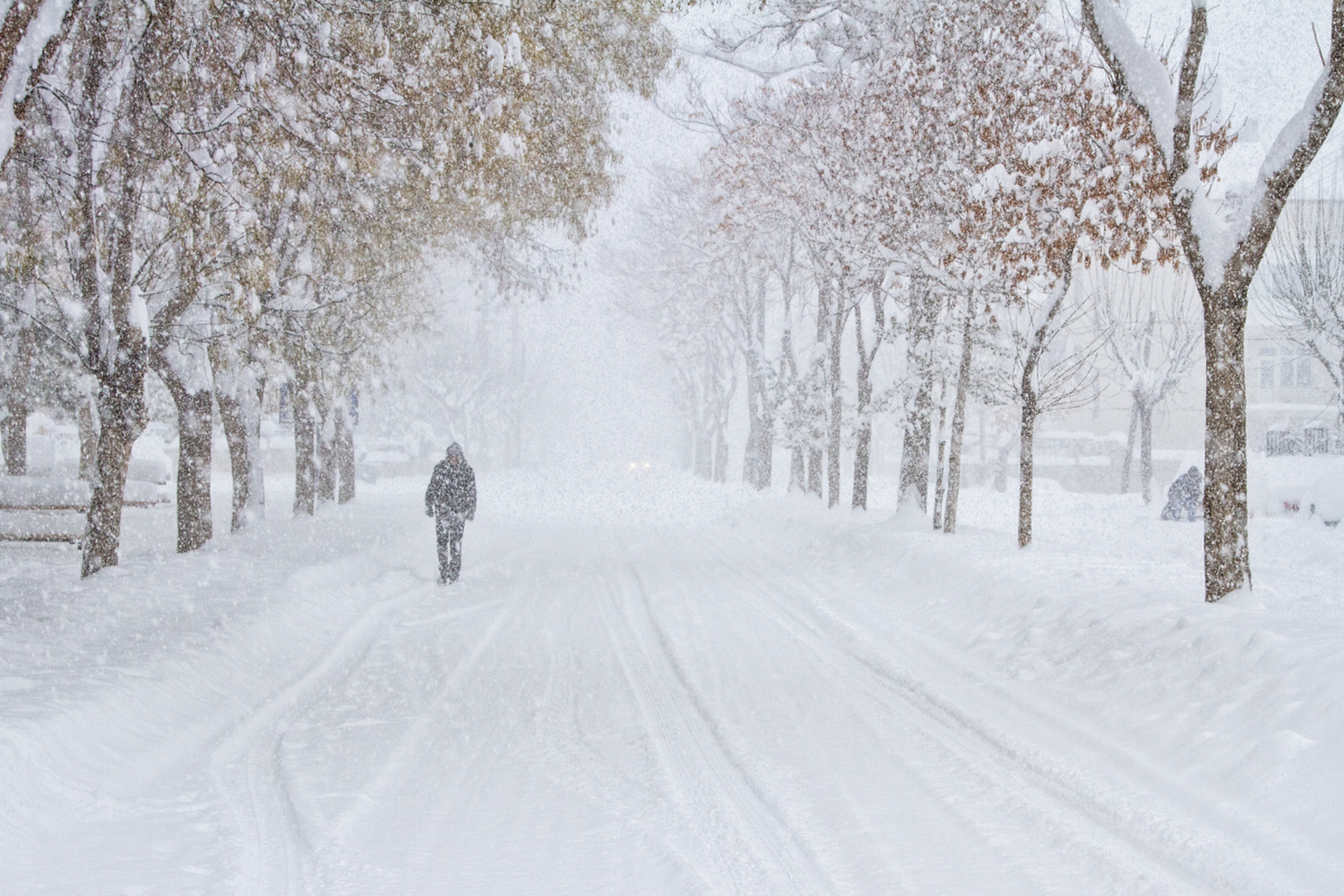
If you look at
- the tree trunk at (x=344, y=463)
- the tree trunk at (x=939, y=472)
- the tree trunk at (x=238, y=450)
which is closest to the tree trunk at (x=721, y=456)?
the tree trunk at (x=344, y=463)

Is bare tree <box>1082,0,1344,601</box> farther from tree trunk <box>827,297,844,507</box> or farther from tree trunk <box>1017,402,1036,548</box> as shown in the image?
tree trunk <box>827,297,844,507</box>

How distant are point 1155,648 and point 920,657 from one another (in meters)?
2.03

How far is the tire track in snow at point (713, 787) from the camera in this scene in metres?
4.25

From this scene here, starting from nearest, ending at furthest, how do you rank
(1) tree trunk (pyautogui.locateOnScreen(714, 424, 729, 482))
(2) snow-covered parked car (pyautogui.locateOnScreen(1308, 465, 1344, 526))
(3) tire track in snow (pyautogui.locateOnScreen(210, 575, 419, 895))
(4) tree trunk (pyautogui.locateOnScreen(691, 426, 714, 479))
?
(3) tire track in snow (pyautogui.locateOnScreen(210, 575, 419, 895)) < (2) snow-covered parked car (pyautogui.locateOnScreen(1308, 465, 1344, 526)) < (1) tree trunk (pyautogui.locateOnScreen(714, 424, 729, 482)) < (4) tree trunk (pyautogui.locateOnScreen(691, 426, 714, 479))

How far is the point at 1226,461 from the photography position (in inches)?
321

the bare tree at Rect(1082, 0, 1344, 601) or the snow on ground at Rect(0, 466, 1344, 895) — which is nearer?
the snow on ground at Rect(0, 466, 1344, 895)

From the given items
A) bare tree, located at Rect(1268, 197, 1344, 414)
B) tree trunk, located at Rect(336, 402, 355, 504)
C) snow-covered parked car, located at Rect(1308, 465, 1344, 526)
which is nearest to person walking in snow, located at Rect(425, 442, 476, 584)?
tree trunk, located at Rect(336, 402, 355, 504)

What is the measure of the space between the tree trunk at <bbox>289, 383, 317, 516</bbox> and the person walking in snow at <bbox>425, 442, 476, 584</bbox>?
6848 millimetres

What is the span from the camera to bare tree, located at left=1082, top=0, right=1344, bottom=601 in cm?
782

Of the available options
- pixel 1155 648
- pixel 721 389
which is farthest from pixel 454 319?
pixel 1155 648

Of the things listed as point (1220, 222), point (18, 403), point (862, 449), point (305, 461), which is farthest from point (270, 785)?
point (18, 403)

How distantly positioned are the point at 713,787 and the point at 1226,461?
17.7 feet

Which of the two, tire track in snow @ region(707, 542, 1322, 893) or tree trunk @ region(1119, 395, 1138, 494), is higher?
tree trunk @ region(1119, 395, 1138, 494)

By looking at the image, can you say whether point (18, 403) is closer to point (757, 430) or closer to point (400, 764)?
point (400, 764)
